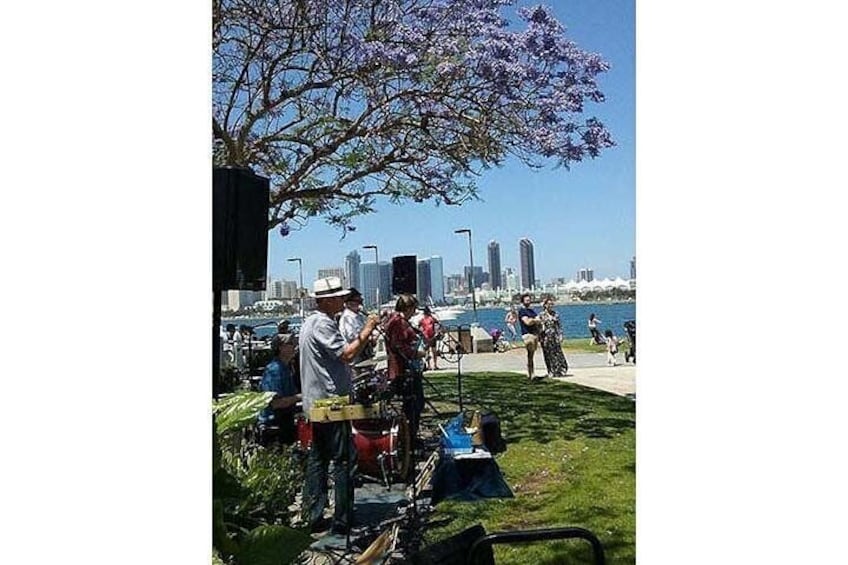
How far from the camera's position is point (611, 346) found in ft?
12.8

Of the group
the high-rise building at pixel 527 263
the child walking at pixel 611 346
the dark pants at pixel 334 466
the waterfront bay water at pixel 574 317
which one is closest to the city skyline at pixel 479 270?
the high-rise building at pixel 527 263

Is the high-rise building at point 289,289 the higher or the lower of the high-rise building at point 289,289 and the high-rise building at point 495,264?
the lower

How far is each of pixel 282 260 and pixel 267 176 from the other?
0.32 m

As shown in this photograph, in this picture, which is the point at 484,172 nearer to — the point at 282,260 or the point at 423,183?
the point at 423,183

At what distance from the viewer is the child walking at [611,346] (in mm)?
3896

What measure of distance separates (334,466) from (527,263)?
1067mm

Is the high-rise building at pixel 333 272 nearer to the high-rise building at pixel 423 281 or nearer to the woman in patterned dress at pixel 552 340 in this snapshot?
the high-rise building at pixel 423 281

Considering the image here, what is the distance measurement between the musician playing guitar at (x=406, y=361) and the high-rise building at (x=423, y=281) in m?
0.06

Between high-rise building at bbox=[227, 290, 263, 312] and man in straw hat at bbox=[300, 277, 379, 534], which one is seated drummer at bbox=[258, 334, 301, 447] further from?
high-rise building at bbox=[227, 290, 263, 312]

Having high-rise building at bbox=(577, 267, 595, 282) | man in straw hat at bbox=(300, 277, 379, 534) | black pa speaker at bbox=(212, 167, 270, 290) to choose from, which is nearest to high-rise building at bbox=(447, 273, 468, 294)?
man in straw hat at bbox=(300, 277, 379, 534)

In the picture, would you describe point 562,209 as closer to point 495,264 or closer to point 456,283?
point 495,264
